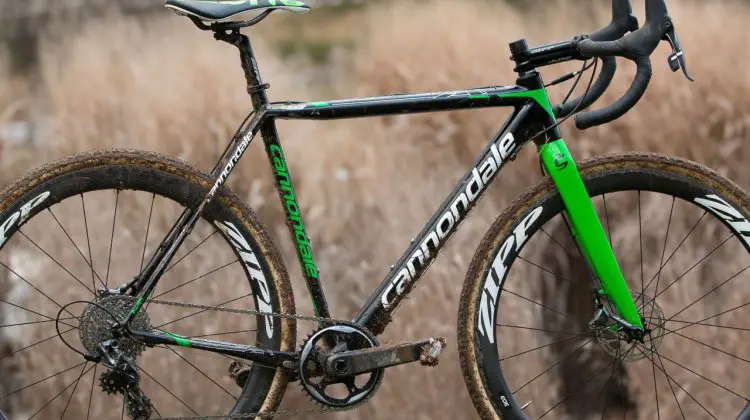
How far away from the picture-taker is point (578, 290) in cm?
443

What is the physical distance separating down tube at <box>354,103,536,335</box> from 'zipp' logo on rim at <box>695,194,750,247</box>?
56cm

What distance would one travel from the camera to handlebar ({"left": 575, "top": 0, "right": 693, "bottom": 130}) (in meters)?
3.15

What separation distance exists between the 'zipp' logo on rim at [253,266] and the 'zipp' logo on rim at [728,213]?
126 centimetres

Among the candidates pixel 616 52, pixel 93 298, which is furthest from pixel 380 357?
pixel 93 298

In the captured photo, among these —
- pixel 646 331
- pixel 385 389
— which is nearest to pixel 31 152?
pixel 385 389

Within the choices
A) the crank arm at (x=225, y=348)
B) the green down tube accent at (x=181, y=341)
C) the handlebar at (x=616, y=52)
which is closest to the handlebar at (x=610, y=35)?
→ the handlebar at (x=616, y=52)

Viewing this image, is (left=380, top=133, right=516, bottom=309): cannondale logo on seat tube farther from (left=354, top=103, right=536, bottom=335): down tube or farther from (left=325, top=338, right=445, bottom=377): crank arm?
(left=325, top=338, right=445, bottom=377): crank arm

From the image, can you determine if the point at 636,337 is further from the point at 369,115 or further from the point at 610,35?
the point at 369,115

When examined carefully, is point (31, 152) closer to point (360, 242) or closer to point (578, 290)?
point (360, 242)

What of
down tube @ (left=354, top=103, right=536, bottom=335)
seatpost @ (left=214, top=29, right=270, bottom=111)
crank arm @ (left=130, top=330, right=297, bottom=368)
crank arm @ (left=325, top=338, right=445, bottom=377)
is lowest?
crank arm @ (left=325, top=338, right=445, bottom=377)

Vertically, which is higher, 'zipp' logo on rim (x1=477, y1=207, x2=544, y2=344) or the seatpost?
the seatpost

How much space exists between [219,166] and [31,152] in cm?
135

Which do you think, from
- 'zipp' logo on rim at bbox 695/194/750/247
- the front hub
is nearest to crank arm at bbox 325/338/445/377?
the front hub

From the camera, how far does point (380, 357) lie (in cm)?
334
